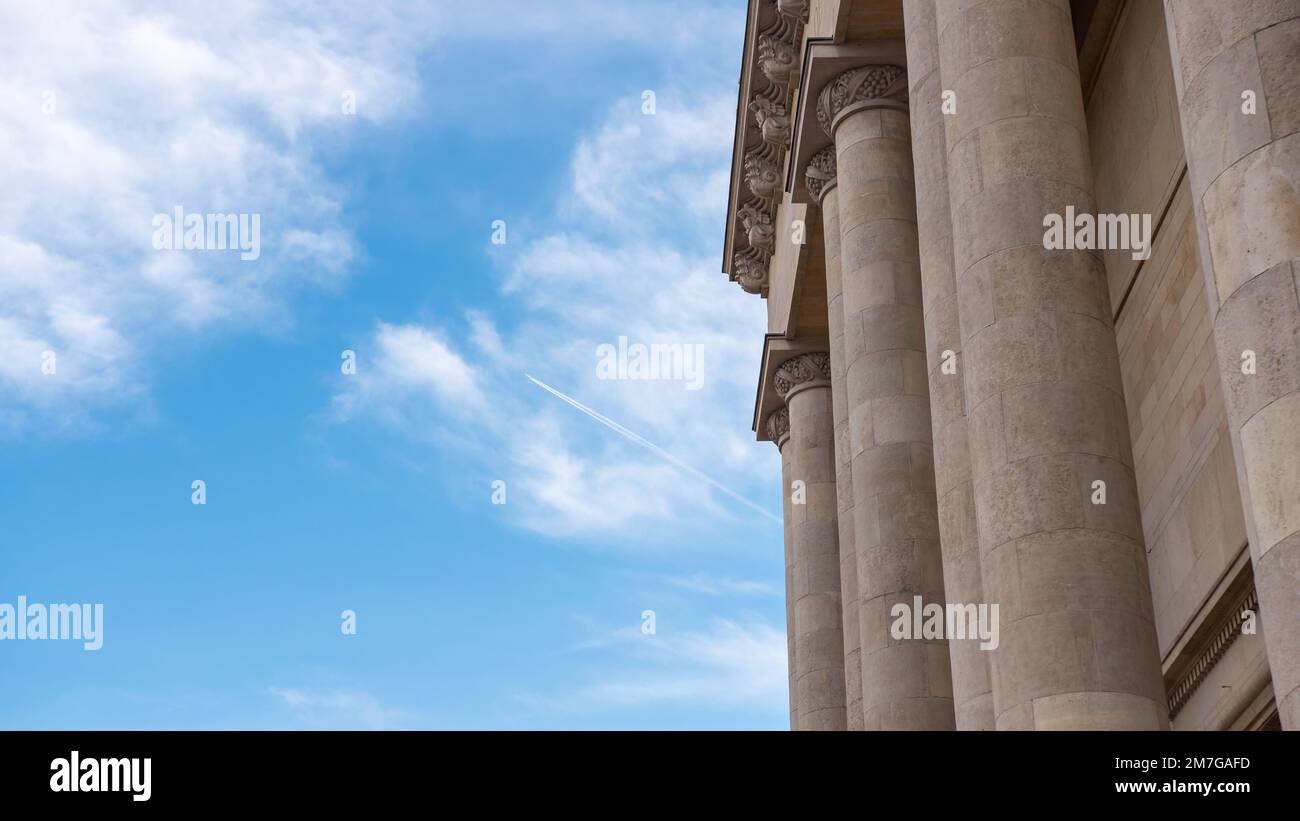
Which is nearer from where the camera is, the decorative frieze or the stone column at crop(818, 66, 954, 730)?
the decorative frieze

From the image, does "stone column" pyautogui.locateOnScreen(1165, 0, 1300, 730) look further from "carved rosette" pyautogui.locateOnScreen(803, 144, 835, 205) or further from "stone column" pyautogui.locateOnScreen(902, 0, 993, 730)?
"carved rosette" pyautogui.locateOnScreen(803, 144, 835, 205)

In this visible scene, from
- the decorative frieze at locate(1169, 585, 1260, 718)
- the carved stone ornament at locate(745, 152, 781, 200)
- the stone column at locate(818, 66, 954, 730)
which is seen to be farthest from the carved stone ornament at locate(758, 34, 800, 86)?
the decorative frieze at locate(1169, 585, 1260, 718)

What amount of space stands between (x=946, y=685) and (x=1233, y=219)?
78.9ft

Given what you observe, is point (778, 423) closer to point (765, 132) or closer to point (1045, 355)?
point (765, 132)

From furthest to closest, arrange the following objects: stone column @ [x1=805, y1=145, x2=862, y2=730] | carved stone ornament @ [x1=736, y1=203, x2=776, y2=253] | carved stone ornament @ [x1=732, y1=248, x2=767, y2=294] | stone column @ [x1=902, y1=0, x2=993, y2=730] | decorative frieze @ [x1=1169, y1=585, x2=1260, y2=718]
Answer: carved stone ornament @ [x1=732, y1=248, x2=767, y2=294] < carved stone ornament @ [x1=736, y1=203, x2=776, y2=253] < stone column @ [x1=805, y1=145, x2=862, y2=730] < decorative frieze @ [x1=1169, y1=585, x2=1260, y2=718] < stone column @ [x1=902, y1=0, x2=993, y2=730]

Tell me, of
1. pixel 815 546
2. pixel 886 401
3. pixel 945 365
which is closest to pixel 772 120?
pixel 815 546

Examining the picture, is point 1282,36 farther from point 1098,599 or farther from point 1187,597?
point 1187,597

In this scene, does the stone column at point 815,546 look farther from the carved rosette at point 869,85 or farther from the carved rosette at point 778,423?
the carved rosette at point 869,85

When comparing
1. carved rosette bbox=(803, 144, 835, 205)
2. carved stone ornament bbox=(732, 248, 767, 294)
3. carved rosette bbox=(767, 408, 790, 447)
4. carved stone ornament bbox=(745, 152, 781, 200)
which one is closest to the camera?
carved rosette bbox=(803, 144, 835, 205)

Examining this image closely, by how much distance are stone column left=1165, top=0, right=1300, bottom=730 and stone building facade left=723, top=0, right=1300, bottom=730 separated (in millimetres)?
48

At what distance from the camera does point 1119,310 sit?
168ft

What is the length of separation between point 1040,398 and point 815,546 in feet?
116

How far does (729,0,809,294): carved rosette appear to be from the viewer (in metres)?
60.3
